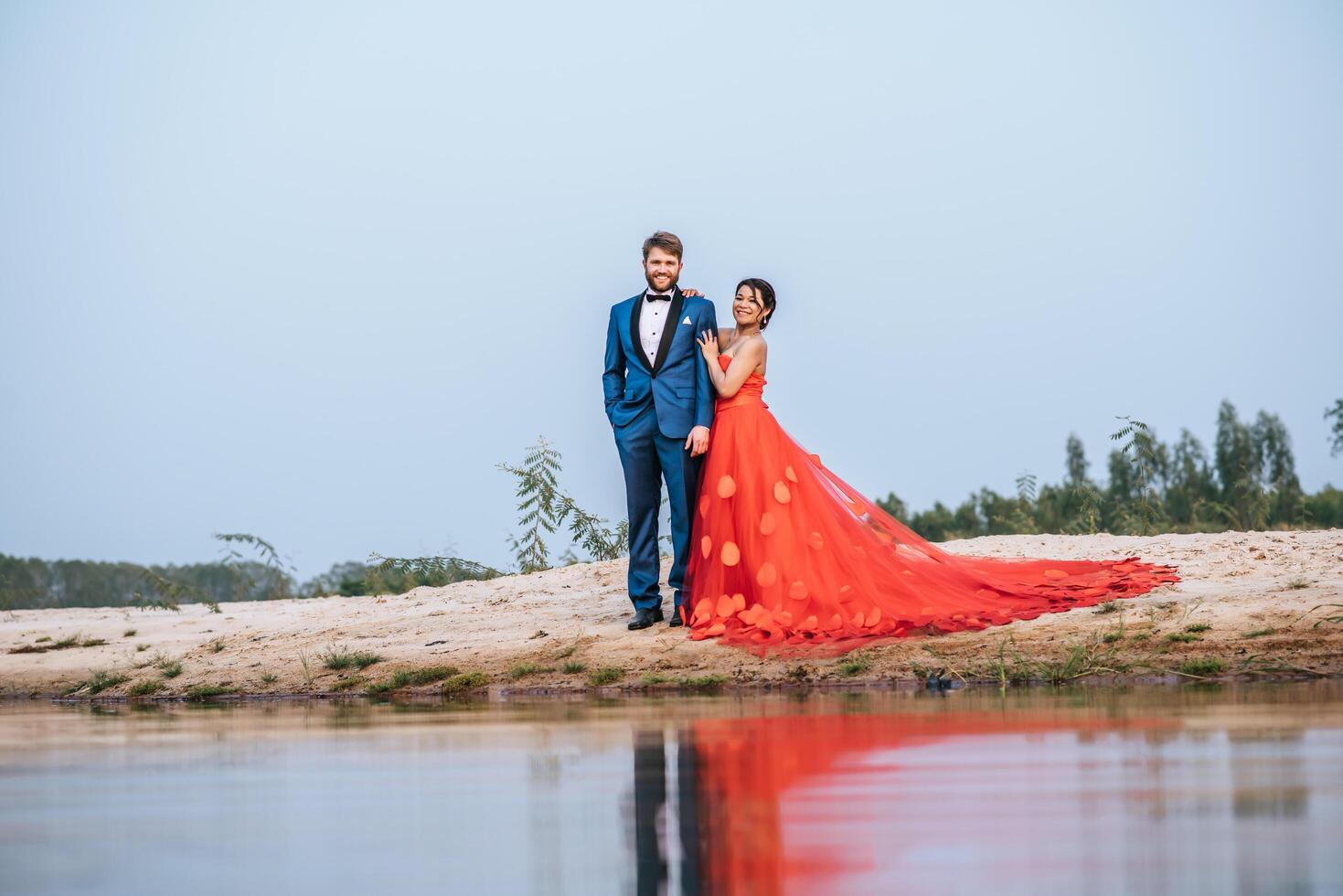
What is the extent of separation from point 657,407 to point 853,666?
2.17 m

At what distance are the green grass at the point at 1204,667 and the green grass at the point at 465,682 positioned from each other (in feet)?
12.1

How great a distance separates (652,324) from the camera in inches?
355

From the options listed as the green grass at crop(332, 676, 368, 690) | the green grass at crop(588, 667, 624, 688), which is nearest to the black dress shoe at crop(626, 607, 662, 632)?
the green grass at crop(588, 667, 624, 688)

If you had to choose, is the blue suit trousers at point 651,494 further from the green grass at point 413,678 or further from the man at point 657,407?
the green grass at point 413,678

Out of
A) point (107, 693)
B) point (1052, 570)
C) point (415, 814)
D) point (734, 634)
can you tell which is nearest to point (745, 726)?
point (415, 814)

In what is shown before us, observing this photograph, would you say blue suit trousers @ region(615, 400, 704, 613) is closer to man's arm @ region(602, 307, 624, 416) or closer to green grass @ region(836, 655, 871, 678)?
man's arm @ region(602, 307, 624, 416)

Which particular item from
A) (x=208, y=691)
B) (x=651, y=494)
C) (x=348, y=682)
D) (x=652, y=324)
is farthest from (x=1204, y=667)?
(x=208, y=691)

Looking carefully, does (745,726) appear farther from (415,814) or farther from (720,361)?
(720,361)

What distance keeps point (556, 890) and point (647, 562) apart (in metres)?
6.54

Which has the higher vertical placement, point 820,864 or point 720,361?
point 720,361

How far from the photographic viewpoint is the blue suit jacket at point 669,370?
894 cm

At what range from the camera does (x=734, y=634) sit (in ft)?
27.3

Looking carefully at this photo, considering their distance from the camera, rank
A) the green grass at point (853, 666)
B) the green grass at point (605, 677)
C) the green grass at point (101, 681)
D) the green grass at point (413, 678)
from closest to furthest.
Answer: the green grass at point (853, 666), the green grass at point (605, 677), the green grass at point (413, 678), the green grass at point (101, 681)

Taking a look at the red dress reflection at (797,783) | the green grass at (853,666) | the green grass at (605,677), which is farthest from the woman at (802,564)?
the red dress reflection at (797,783)
